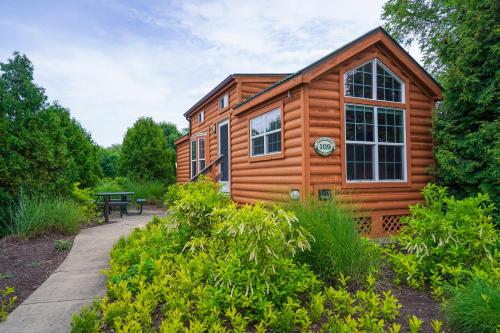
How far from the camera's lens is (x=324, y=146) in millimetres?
6383

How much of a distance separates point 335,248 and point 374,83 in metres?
4.62

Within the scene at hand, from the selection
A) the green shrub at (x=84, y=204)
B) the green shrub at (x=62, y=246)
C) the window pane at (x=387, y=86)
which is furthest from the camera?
the green shrub at (x=84, y=204)

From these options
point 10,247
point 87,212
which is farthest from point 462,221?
point 87,212

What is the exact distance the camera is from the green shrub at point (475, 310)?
2557mm

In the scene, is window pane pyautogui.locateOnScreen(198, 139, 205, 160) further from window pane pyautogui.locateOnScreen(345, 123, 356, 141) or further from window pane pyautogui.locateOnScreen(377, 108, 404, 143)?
window pane pyautogui.locateOnScreen(377, 108, 404, 143)

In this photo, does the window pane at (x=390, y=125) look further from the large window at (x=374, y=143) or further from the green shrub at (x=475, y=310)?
the green shrub at (x=475, y=310)

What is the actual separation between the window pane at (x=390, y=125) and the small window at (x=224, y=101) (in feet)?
17.7

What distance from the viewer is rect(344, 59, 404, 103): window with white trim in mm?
6871

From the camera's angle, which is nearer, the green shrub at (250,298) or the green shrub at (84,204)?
the green shrub at (250,298)

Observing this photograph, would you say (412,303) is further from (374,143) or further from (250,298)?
(374,143)

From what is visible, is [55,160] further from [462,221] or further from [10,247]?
[462,221]

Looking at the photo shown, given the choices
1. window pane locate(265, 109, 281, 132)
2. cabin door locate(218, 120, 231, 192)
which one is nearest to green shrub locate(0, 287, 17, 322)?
window pane locate(265, 109, 281, 132)

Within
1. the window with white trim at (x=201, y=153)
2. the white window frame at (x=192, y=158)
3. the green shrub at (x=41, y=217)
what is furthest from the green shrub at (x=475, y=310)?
the white window frame at (x=192, y=158)

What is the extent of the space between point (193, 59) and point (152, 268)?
43.6 feet
